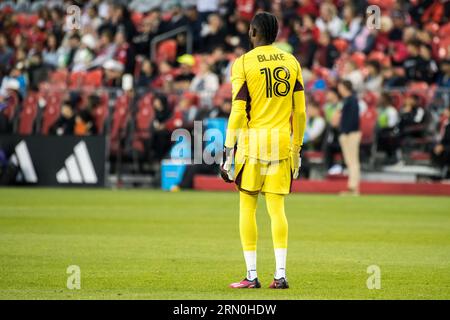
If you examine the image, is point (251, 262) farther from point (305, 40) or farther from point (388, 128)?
point (305, 40)

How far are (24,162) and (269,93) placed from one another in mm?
17667

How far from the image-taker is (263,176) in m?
9.83

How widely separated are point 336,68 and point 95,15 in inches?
366

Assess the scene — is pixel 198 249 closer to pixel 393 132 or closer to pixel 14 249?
pixel 14 249

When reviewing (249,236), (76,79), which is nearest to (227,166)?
(249,236)

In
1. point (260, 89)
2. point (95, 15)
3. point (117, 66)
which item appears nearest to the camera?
point (260, 89)

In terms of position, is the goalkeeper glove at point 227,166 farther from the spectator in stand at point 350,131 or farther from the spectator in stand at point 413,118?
the spectator in stand at point 413,118

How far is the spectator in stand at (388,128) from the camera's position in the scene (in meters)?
25.4

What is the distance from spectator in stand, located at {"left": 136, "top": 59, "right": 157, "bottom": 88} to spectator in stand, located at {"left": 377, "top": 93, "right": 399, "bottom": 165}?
7.05 m

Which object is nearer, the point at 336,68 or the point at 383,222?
the point at 383,222

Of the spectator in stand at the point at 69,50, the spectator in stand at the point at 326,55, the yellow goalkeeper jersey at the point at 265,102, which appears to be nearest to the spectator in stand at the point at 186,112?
the spectator in stand at the point at 326,55
